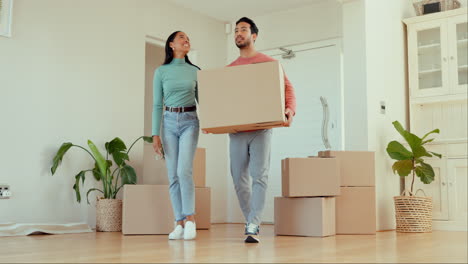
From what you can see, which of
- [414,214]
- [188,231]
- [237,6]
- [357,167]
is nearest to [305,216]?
[357,167]

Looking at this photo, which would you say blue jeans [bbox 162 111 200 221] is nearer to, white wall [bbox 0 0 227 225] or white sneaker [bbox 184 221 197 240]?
white sneaker [bbox 184 221 197 240]

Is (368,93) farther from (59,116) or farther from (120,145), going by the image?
(59,116)

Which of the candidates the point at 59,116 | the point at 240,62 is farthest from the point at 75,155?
the point at 240,62

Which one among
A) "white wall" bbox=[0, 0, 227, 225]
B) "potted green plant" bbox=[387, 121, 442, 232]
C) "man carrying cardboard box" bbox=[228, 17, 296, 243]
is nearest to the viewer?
"man carrying cardboard box" bbox=[228, 17, 296, 243]

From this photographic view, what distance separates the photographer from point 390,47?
464 centimetres

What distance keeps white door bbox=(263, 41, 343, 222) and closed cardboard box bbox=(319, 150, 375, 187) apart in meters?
1.03

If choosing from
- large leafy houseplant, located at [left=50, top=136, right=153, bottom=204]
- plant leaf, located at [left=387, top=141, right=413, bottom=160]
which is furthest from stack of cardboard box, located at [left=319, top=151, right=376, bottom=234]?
large leafy houseplant, located at [left=50, top=136, right=153, bottom=204]

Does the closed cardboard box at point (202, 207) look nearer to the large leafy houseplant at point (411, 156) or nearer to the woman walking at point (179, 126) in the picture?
the woman walking at point (179, 126)

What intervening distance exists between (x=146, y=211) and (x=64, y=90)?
1.23m

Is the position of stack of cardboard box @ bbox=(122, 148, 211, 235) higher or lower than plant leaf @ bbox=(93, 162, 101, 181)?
lower

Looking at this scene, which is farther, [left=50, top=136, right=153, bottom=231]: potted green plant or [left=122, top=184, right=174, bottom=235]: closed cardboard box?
[left=50, top=136, right=153, bottom=231]: potted green plant

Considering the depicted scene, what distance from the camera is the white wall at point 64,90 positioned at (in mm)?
3902

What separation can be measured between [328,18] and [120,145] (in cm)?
229

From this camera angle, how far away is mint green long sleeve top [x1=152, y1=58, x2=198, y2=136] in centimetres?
314
